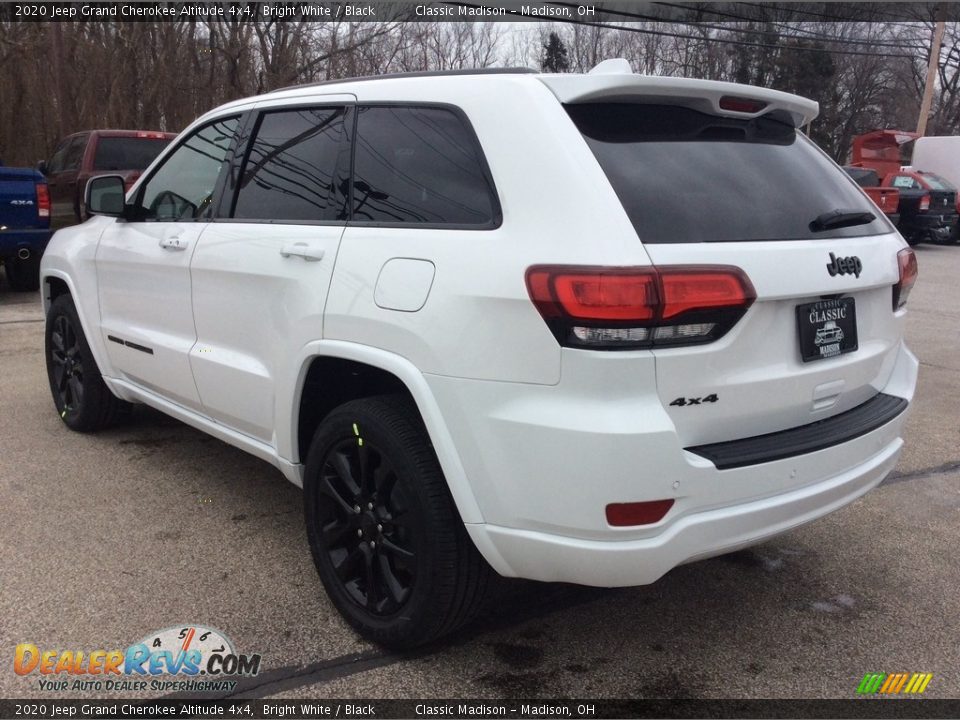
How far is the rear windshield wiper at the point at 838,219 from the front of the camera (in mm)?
2588

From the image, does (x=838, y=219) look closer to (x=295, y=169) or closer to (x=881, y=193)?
(x=295, y=169)

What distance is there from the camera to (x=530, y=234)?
7.38ft

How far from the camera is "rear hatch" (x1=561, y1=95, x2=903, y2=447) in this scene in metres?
2.24

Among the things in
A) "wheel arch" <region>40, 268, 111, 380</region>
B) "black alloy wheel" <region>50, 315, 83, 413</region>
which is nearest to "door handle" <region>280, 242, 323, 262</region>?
"wheel arch" <region>40, 268, 111, 380</region>

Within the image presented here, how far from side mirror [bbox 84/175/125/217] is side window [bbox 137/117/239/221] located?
0.10 metres

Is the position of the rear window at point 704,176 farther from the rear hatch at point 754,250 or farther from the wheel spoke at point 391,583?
the wheel spoke at point 391,583

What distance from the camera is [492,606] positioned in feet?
10.0

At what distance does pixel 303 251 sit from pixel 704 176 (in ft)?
4.40

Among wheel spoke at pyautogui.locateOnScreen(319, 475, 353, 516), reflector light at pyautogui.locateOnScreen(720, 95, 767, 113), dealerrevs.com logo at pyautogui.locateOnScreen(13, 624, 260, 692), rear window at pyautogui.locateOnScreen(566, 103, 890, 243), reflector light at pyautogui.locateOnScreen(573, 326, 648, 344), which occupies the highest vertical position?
reflector light at pyautogui.locateOnScreen(720, 95, 767, 113)

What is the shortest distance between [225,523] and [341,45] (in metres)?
22.6

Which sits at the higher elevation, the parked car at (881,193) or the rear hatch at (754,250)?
the rear hatch at (754,250)

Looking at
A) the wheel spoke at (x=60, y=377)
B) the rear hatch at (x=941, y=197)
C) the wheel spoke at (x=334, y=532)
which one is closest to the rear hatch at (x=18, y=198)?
the wheel spoke at (x=60, y=377)

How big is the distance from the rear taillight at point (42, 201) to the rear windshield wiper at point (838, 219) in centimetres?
870

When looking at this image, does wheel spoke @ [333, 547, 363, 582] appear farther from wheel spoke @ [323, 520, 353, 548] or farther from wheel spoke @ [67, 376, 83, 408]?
wheel spoke @ [67, 376, 83, 408]
